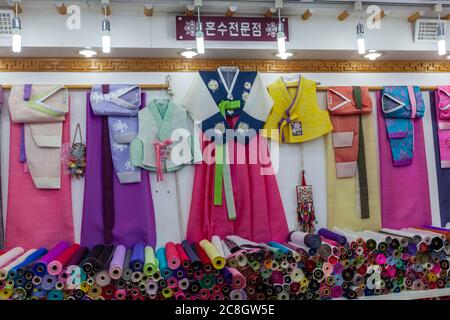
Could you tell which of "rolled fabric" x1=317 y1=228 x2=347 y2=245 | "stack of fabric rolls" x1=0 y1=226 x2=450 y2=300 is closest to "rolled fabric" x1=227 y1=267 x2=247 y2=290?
"stack of fabric rolls" x1=0 y1=226 x2=450 y2=300

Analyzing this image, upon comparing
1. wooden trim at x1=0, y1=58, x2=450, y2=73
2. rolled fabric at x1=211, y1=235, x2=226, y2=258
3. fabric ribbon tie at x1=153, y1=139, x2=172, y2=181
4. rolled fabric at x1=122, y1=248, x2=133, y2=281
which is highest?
wooden trim at x1=0, y1=58, x2=450, y2=73

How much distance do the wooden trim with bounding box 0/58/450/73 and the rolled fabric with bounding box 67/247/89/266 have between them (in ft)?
3.98

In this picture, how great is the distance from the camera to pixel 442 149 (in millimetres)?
→ 3174

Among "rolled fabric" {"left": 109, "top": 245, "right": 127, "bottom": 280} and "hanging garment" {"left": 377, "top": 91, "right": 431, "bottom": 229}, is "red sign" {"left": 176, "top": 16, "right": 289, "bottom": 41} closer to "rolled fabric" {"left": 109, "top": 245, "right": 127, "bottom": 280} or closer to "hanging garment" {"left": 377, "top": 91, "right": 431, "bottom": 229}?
"hanging garment" {"left": 377, "top": 91, "right": 431, "bottom": 229}

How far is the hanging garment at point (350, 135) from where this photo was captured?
3.02 m

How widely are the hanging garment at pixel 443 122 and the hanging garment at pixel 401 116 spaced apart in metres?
0.17

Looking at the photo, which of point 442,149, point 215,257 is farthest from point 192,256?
point 442,149

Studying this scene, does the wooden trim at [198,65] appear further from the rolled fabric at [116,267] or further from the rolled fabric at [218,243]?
the rolled fabric at [116,267]

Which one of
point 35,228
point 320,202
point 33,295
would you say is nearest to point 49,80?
point 35,228

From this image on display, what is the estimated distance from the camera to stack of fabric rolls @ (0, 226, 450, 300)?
218cm

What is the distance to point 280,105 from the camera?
296 centimetres

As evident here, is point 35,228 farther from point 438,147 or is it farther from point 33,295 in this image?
point 438,147

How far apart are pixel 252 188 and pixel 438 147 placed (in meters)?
1.52

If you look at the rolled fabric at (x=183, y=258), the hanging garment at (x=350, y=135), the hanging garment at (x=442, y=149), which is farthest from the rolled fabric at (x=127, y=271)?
the hanging garment at (x=442, y=149)
